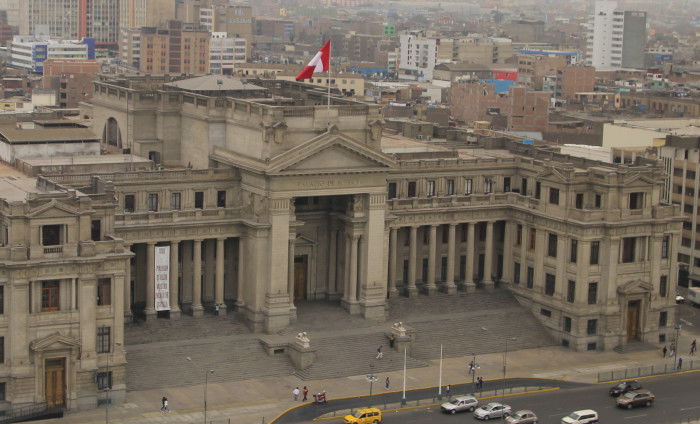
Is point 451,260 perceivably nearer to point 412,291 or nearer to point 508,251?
point 412,291

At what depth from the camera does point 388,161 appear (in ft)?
495

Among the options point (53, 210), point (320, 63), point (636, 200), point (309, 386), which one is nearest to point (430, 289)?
point (636, 200)

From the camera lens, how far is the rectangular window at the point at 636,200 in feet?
516

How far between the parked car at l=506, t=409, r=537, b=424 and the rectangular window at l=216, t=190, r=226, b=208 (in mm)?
38860

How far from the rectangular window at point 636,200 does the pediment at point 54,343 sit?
200ft

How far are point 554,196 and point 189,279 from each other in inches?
1545

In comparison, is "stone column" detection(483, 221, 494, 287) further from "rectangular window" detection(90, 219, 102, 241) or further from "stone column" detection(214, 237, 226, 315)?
"rectangular window" detection(90, 219, 102, 241)

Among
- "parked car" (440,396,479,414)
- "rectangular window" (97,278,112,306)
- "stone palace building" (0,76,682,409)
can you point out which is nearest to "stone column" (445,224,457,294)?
"stone palace building" (0,76,682,409)

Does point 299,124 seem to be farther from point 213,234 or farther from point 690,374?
point 690,374

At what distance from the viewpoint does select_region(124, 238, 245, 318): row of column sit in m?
146

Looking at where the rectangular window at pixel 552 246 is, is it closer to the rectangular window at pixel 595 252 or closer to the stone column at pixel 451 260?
the rectangular window at pixel 595 252

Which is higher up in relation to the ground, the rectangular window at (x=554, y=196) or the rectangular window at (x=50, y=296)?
the rectangular window at (x=554, y=196)

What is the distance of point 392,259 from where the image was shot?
526ft

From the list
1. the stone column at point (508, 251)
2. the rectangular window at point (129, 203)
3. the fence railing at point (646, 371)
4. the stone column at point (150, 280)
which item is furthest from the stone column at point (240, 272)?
the fence railing at point (646, 371)
